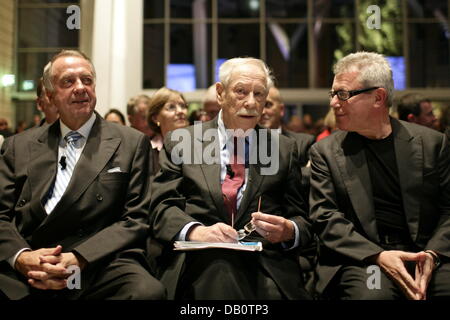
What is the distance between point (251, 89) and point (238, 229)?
823mm

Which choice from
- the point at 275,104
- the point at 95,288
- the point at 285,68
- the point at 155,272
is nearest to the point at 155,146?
the point at 275,104

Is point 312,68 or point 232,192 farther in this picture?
point 312,68

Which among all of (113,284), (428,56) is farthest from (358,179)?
(428,56)

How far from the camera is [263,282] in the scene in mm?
2613

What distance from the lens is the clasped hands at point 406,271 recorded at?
248cm

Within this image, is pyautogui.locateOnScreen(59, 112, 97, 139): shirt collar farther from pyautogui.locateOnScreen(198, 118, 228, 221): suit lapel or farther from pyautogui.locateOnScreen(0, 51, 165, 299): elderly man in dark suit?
pyautogui.locateOnScreen(198, 118, 228, 221): suit lapel

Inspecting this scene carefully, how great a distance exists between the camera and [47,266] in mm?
2488

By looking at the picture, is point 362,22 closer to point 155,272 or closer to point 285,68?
point 285,68

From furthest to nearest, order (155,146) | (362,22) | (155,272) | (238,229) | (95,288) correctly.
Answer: (362,22) < (155,146) < (155,272) < (238,229) < (95,288)

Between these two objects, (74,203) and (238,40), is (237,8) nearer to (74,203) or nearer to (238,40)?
(238,40)

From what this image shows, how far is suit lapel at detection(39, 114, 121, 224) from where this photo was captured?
108 inches

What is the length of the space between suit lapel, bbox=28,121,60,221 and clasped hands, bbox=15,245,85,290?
265 mm

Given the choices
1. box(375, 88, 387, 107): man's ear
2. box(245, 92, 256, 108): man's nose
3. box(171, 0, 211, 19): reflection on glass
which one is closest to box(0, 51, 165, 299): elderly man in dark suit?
box(245, 92, 256, 108): man's nose

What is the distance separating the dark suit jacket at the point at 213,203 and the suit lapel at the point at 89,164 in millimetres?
330
